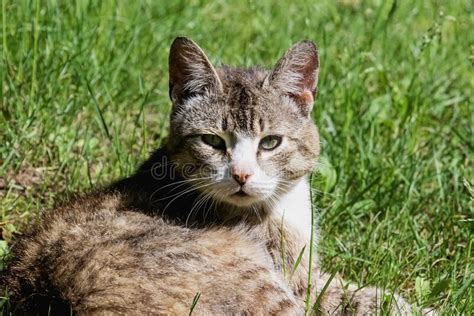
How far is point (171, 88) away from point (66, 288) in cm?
143

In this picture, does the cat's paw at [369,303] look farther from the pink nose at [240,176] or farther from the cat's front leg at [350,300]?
the pink nose at [240,176]

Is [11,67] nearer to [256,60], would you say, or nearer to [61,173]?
[61,173]

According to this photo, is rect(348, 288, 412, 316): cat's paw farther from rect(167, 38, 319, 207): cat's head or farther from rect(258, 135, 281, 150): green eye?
rect(258, 135, 281, 150): green eye

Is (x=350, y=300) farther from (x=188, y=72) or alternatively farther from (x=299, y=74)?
(x=188, y=72)

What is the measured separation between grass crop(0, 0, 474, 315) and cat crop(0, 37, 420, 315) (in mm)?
541

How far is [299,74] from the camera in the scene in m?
4.41

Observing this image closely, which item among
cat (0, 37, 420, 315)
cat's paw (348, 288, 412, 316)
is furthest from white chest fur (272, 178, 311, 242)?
cat's paw (348, 288, 412, 316)

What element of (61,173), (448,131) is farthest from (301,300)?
(448,131)

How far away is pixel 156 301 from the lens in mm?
3404

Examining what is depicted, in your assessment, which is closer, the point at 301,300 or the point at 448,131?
the point at 301,300

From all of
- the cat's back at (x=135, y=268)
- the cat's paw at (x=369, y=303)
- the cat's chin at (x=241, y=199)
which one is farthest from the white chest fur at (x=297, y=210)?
the cat's paw at (x=369, y=303)

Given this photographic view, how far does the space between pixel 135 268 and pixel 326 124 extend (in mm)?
2501

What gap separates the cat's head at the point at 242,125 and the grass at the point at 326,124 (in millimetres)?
793

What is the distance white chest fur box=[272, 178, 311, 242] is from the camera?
4.33 m
